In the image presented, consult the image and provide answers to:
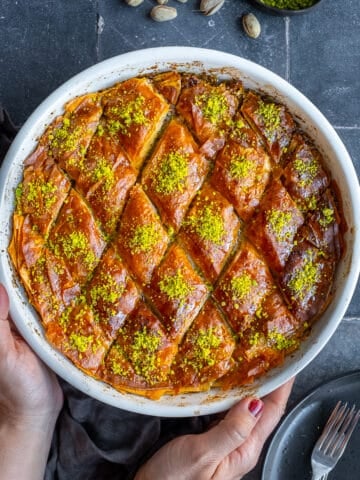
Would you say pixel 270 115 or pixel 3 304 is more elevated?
pixel 270 115

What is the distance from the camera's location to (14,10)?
1989mm

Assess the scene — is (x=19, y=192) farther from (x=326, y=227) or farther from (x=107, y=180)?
(x=326, y=227)

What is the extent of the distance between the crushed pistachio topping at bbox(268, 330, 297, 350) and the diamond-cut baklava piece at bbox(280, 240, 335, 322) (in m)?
0.06

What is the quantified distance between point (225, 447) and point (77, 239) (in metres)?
0.65

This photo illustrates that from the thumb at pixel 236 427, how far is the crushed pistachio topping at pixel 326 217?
474 millimetres

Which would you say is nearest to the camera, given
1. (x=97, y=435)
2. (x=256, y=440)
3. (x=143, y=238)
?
(x=143, y=238)

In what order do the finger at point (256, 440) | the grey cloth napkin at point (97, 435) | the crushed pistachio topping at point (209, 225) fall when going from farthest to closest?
the grey cloth napkin at point (97, 435) → the finger at point (256, 440) → the crushed pistachio topping at point (209, 225)

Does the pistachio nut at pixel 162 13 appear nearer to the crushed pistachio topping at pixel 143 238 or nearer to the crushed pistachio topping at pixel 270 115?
the crushed pistachio topping at pixel 270 115

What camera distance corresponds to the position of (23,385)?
1784mm

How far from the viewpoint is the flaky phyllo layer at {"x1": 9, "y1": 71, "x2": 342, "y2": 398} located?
5.32 ft

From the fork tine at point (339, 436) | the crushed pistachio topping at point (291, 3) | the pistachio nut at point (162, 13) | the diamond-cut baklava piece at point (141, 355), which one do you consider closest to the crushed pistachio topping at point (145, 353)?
the diamond-cut baklava piece at point (141, 355)

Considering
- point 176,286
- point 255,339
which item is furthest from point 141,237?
point 255,339

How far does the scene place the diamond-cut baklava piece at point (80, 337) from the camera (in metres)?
1.65

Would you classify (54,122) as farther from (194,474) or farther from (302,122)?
(194,474)
